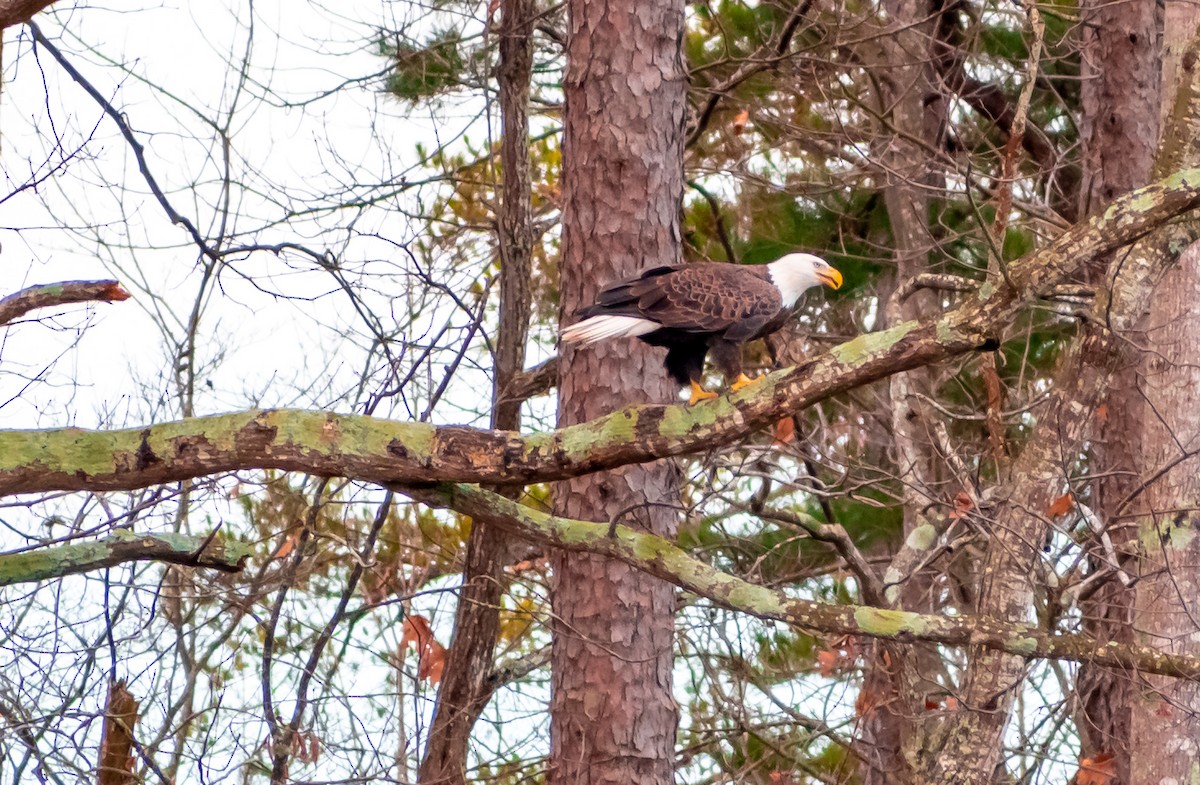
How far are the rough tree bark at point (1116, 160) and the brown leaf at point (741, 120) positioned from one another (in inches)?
80.3

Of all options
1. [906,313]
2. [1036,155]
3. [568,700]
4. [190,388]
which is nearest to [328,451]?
[568,700]

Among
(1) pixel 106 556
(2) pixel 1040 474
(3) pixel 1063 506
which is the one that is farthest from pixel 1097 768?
(1) pixel 106 556

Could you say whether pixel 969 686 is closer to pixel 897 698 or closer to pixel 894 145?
pixel 897 698

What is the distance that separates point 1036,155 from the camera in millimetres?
8000

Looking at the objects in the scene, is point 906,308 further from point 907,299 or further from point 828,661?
point 828,661

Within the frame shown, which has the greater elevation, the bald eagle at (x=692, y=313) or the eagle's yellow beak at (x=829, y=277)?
the eagle's yellow beak at (x=829, y=277)

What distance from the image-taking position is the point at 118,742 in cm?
412

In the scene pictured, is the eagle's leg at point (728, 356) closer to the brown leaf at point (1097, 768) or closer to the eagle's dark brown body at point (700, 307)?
the eagle's dark brown body at point (700, 307)

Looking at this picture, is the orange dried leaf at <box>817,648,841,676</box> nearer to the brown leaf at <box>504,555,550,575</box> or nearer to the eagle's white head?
the brown leaf at <box>504,555,550,575</box>

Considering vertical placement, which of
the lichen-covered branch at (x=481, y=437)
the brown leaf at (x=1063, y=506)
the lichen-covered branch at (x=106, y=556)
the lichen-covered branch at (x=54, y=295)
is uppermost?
the brown leaf at (x=1063, y=506)

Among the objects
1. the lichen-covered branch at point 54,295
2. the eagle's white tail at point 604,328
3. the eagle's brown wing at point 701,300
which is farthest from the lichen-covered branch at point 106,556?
the eagle's brown wing at point 701,300

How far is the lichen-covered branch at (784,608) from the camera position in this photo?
10.1 feet

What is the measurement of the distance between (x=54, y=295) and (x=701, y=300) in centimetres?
204

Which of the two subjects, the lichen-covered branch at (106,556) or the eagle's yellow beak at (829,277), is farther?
the eagle's yellow beak at (829,277)
